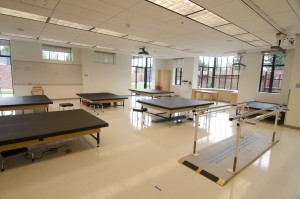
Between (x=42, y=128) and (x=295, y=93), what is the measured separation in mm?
6861

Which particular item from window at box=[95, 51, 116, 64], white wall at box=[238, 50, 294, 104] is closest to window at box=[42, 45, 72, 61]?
window at box=[95, 51, 116, 64]

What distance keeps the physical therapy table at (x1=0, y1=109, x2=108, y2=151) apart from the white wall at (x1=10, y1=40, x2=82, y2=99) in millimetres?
5658

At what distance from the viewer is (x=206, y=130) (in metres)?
4.64

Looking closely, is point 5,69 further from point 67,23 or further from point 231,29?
point 231,29

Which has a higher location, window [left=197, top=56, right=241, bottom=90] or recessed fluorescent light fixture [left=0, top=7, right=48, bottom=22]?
recessed fluorescent light fixture [left=0, top=7, right=48, bottom=22]

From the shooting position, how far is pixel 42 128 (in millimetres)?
2822

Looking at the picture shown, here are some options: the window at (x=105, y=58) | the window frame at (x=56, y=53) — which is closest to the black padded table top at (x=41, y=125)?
the window frame at (x=56, y=53)

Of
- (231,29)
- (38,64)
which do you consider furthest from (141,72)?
(231,29)

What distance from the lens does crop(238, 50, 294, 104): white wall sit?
679 centimetres

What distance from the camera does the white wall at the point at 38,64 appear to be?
24.7 feet

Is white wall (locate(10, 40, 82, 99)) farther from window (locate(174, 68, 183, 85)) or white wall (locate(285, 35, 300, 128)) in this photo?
white wall (locate(285, 35, 300, 128))

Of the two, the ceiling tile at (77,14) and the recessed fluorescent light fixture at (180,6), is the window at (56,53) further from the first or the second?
the recessed fluorescent light fixture at (180,6)

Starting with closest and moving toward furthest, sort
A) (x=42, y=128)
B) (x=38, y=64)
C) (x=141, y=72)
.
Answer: (x=42, y=128)
(x=38, y=64)
(x=141, y=72)

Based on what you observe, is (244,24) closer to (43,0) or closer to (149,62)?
(43,0)
